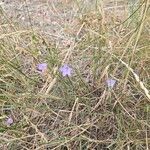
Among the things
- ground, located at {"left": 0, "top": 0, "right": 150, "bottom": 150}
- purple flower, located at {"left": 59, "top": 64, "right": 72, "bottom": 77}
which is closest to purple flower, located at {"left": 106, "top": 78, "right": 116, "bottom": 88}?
ground, located at {"left": 0, "top": 0, "right": 150, "bottom": 150}

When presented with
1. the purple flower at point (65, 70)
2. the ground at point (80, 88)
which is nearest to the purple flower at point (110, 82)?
the ground at point (80, 88)

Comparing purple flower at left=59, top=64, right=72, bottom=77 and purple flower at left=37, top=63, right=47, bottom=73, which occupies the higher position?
purple flower at left=59, top=64, right=72, bottom=77

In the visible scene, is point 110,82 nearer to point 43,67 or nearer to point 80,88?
point 80,88

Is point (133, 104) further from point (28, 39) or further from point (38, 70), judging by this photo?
point (28, 39)

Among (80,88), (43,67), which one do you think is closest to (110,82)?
(80,88)

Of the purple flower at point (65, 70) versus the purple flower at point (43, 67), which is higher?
the purple flower at point (65, 70)

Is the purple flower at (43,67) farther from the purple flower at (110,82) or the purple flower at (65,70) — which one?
the purple flower at (110,82)

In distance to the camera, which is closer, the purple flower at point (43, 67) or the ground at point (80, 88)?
the ground at point (80, 88)

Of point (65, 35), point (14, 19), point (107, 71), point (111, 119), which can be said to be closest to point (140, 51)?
point (107, 71)

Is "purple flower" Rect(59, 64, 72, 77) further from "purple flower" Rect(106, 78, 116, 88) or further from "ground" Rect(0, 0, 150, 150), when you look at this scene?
"purple flower" Rect(106, 78, 116, 88)

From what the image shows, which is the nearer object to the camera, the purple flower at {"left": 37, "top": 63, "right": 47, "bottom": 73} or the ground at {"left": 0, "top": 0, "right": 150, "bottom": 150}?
the ground at {"left": 0, "top": 0, "right": 150, "bottom": 150}
